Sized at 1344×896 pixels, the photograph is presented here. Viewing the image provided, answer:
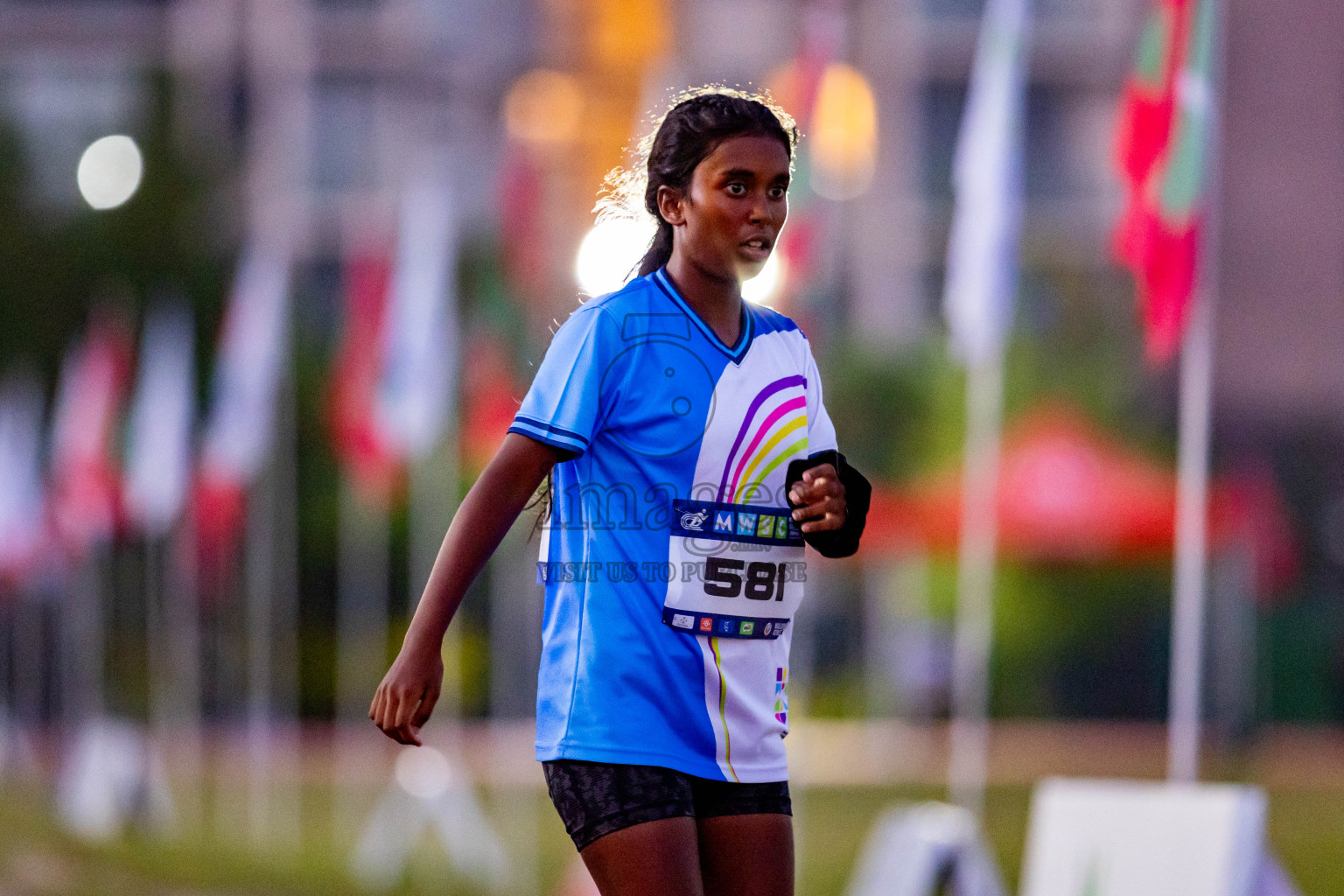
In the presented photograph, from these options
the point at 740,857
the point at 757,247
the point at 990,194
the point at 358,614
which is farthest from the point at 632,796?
the point at 358,614

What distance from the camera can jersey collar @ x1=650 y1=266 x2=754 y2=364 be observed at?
3756 millimetres

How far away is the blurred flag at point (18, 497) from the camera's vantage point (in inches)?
1101

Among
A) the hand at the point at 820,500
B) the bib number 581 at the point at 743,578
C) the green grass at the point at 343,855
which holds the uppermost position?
the hand at the point at 820,500

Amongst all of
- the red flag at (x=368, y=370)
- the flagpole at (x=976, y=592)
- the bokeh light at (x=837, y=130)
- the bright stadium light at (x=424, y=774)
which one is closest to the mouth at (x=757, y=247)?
the flagpole at (x=976, y=592)

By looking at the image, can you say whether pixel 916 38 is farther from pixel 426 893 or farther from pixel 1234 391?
pixel 426 893

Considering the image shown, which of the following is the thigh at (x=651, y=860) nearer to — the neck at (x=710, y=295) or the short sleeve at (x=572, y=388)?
the short sleeve at (x=572, y=388)

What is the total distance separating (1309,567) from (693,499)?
34065mm

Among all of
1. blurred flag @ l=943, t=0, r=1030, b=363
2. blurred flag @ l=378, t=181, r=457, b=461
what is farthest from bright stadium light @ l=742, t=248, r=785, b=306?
blurred flag @ l=378, t=181, r=457, b=461

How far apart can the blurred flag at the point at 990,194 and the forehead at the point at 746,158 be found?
24.3ft

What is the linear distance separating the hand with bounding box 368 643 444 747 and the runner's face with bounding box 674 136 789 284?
0.88m

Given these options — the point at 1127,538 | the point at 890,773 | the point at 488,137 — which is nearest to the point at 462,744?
the point at 890,773

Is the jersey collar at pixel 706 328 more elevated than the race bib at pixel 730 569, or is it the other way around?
the jersey collar at pixel 706 328

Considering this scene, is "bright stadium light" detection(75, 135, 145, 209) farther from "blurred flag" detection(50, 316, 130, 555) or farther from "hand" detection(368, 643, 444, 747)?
"hand" detection(368, 643, 444, 747)

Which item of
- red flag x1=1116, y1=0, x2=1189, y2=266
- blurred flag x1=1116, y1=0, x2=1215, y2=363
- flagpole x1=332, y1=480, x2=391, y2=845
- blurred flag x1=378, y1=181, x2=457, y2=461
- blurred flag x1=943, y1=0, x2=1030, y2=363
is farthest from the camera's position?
flagpole x1=332, y1=480, x2=391, y2=845
